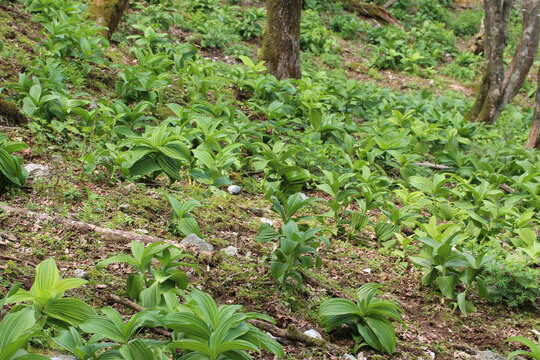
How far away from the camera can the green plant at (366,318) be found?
350cm

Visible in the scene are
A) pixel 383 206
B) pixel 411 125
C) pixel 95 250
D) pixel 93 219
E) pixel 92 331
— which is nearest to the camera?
pixel 92 331

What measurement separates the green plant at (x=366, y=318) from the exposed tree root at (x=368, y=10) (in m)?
15.0

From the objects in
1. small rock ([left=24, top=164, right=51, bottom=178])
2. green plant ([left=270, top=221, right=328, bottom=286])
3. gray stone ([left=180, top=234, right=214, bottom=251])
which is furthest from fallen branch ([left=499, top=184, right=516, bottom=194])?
small rock ([left=24, top=164, right=51, bottom=178])

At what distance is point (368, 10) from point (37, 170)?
47.8 feet

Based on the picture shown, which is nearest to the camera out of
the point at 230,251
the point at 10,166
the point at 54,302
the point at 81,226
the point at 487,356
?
the point at 54,302

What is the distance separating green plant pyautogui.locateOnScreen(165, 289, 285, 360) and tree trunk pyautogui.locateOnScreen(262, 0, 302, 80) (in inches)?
286

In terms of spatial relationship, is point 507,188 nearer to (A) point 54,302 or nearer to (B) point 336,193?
(B) point 336,193

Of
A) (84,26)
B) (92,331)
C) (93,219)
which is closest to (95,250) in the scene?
(93,219)

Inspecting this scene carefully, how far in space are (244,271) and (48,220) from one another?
1.38 metres

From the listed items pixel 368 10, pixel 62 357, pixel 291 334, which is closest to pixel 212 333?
pixel 62 357

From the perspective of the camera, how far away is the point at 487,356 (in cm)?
379

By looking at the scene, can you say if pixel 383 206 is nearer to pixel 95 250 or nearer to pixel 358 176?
pixel 358 176

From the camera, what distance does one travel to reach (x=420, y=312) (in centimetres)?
432

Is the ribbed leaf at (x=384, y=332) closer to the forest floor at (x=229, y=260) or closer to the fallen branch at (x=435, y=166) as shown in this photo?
the forest floor at (x=229, y=260)
